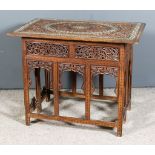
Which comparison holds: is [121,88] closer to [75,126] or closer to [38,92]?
[75,126]

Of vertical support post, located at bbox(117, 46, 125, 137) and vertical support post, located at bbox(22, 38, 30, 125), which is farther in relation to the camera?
vertical support post, located at bbox(22, 38, 30, 125)

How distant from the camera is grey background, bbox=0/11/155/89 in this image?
3195mm

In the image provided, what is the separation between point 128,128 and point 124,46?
695mm

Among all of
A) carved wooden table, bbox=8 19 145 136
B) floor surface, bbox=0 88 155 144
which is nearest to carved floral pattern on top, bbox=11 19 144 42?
carved wooden table, bbox=8 19 145 136

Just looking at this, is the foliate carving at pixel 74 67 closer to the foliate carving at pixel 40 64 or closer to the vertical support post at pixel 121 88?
the foliate carving at pixel 40 64

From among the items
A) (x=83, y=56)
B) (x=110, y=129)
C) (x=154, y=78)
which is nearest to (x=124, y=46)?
(x=83, y=56)

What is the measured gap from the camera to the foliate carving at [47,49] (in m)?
2.45

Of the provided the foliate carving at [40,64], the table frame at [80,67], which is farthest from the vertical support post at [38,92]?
the foliate carving at [40,64]

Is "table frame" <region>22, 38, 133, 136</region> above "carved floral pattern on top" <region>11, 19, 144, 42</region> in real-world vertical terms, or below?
below

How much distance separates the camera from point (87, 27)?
2.63 m

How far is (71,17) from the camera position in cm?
321

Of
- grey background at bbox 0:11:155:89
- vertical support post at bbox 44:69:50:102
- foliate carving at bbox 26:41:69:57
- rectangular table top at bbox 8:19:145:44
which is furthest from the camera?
grey background at bbox 0:11:155:89

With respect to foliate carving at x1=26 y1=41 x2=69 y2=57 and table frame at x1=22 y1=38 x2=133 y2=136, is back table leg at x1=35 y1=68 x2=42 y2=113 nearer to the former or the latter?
table frame at x1=22 y1=38 x2=133 y2=136

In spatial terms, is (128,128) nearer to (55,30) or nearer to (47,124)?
(47,124)
